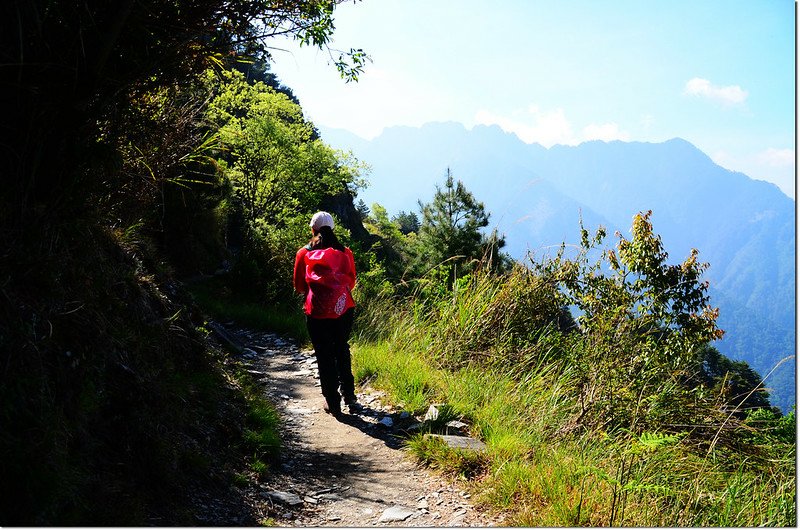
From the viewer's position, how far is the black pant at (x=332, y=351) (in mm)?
5855

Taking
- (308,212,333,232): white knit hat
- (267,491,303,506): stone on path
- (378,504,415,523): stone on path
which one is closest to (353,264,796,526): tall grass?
(378,504,415,523): stone on path

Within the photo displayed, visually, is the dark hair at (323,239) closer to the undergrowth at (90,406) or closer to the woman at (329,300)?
the woman at (329,300)

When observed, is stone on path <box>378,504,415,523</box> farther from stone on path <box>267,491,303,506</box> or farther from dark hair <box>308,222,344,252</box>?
dark hair <box>308,222,344,252</box>

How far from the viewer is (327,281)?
570 cm

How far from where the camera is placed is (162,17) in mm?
3264

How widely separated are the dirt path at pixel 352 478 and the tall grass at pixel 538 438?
0.76 feet

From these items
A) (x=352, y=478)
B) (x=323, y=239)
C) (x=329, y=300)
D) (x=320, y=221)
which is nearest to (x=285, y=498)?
(x=352, y=478)

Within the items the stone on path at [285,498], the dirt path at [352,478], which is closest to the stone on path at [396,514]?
the dirt path at [352,478]

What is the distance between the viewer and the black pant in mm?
5855

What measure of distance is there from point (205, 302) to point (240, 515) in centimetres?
851

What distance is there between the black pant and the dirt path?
0.99 ft

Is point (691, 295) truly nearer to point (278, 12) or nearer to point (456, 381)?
point (456, 381)

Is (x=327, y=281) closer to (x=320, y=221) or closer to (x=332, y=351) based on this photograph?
(x=320, y=221)

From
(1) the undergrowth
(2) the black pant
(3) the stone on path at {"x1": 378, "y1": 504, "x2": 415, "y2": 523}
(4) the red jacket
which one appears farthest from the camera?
(2) the black pant
